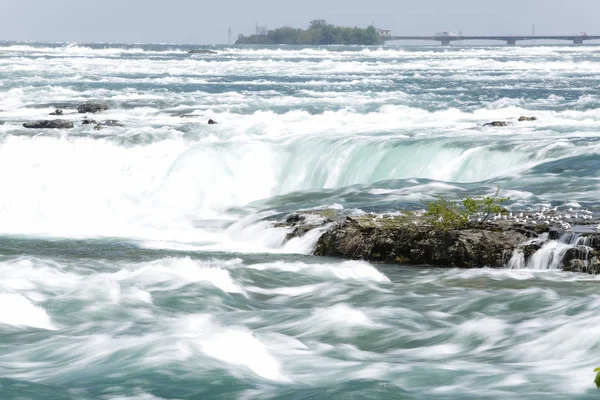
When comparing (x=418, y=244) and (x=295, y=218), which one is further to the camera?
(x=295, y=218)

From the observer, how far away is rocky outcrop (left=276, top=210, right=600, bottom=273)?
13742mm

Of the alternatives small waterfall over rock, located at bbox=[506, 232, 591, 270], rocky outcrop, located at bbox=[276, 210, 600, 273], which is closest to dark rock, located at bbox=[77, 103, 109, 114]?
rocky outcrop, located at bbox=[276, 210, 600, 273]

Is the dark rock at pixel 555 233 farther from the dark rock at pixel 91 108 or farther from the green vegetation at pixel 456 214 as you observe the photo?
the dark rock at pixel 91 108

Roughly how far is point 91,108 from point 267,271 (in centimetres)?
2437

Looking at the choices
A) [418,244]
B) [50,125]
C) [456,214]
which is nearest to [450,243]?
[418,244]

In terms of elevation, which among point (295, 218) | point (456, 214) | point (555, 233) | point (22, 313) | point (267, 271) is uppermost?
point (456, 214)

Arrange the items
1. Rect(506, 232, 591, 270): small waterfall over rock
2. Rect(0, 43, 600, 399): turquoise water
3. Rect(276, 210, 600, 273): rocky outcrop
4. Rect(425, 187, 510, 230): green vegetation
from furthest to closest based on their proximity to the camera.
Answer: Rect(425, 187, 510, 230): green vegetation → Rect(276, 210, 600, 273): rocky outcrop → Rect(506, 232, 591, 270): small waterfall over rock → Rect(0, 43, 600, 399): turquoise water

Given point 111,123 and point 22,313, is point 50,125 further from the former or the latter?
point 22,313

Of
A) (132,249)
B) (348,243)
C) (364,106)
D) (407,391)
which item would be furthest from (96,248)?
(364,106)

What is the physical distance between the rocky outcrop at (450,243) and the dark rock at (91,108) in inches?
892

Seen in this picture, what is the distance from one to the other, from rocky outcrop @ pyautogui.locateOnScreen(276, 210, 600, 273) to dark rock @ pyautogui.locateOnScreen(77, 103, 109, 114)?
2267cm

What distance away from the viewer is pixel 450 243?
14.3m

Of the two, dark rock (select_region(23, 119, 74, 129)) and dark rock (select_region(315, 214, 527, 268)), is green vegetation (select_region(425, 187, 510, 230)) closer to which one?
dark rock (select_region(315, 214, 527, 268))

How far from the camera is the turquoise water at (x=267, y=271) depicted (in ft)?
30.3
